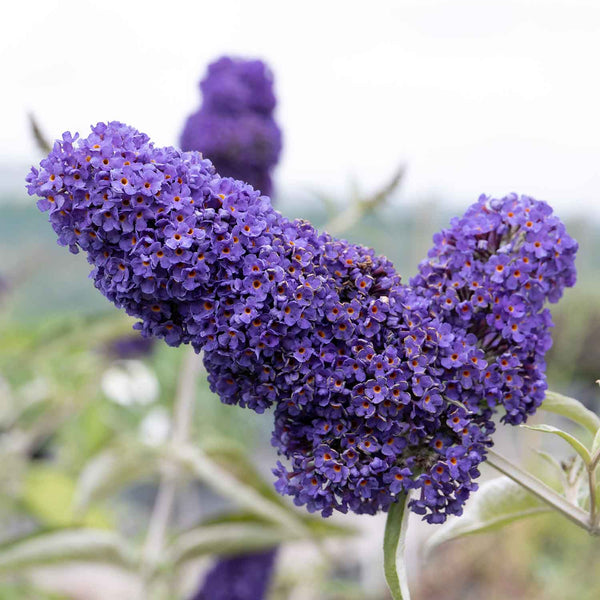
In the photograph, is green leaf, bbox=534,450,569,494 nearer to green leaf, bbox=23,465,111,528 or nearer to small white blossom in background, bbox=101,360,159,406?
green leaf, bbox=23,465,111,528

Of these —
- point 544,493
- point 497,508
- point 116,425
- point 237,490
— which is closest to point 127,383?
point 116,425

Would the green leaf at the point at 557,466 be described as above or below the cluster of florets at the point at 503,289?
below

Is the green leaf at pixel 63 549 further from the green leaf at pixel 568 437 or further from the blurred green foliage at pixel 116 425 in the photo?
the green leaf at pixel 568 437

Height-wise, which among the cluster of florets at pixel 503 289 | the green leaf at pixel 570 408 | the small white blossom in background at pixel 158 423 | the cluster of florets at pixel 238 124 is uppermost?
the cluster of florets at pixel 238 124

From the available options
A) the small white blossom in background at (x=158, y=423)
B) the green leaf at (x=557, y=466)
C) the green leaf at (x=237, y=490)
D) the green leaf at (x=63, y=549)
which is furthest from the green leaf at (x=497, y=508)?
the small white blossom in background at (x=158, y=423)

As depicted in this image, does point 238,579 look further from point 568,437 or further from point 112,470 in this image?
point 568,437

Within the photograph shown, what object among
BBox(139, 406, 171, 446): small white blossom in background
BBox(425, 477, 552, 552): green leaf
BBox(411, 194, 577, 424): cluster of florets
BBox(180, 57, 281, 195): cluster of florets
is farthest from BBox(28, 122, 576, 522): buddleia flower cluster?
BBox(139, 406, 171, 446): small white blossom in background

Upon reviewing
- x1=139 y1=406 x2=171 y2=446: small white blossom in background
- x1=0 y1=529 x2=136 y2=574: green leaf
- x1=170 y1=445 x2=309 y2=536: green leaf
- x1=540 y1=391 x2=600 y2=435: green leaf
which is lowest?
x1=0 y1=529 x2=136 y2=574: green leaf
